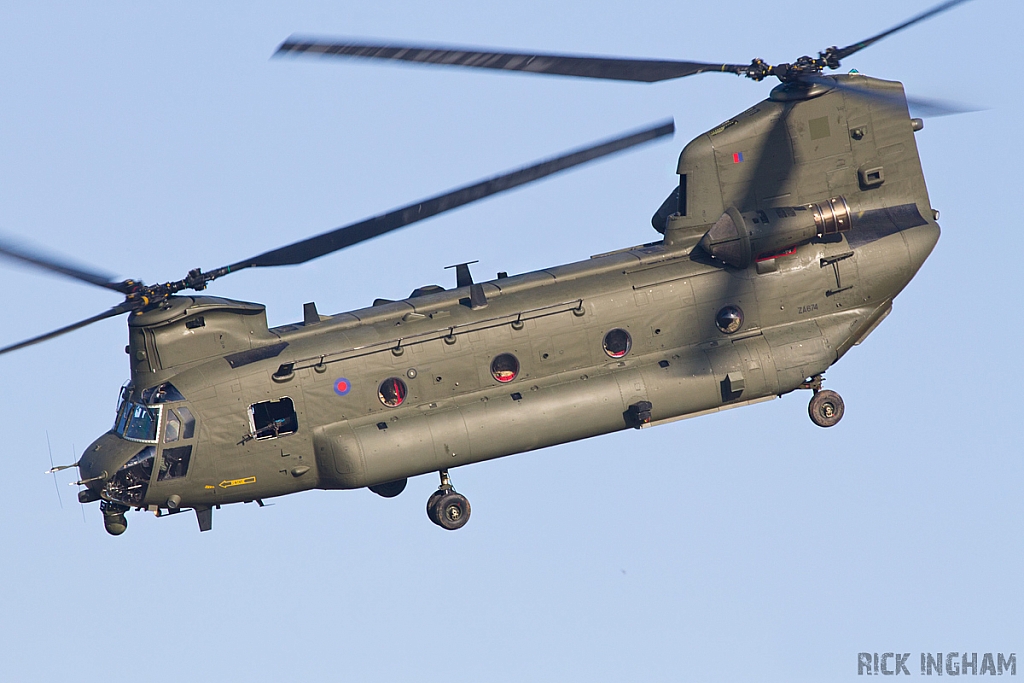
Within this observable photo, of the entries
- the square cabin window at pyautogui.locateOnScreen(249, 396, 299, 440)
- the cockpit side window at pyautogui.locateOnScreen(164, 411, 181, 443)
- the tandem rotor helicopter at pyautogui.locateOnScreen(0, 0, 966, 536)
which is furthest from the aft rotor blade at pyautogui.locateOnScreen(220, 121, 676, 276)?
the cockpit side window at pyautogui.locateOnScreen(164, 411, 181, 443)

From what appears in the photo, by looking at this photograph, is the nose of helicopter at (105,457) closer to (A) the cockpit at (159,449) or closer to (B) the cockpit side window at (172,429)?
(A) the cockpit at (159,449)

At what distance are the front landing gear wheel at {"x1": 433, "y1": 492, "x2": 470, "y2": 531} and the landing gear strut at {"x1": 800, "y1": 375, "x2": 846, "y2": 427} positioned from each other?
8.63 meters

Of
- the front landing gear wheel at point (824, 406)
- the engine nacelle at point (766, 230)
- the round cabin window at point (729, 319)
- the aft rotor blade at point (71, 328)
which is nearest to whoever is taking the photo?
the aft rotor blade at point (71, 328)

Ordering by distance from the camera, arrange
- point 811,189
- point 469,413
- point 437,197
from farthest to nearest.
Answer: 1. point 811,189
2. point 469,413
3. point 437,197

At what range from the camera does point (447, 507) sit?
1543 inches

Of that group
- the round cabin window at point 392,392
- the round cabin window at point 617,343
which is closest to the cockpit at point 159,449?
the round cabin window at point 392,392

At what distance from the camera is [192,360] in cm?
3831

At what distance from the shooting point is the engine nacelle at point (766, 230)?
40219mm

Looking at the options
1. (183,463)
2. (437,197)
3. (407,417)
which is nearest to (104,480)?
(183,463)

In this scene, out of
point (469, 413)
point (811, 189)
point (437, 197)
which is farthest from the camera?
point (811, 189)

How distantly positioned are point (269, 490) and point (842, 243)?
47.5ft

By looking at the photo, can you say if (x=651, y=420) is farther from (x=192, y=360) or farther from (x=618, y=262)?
(x=192, y=360)

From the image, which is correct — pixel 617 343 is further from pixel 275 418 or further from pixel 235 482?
pixel 235 482

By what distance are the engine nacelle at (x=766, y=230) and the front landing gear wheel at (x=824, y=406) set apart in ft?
12.1
